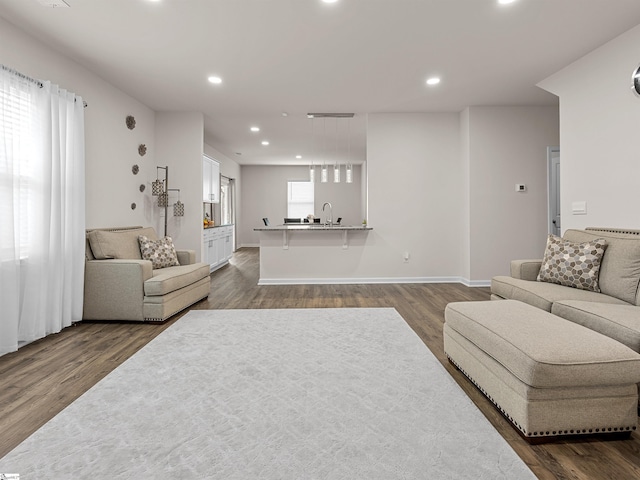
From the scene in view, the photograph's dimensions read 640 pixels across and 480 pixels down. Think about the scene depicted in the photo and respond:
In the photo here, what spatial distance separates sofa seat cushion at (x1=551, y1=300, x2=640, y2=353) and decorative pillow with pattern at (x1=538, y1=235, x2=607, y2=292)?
0.57m

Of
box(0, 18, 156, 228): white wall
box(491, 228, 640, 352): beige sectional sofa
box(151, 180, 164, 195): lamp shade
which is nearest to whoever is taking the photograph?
box(491, 228, 640, 352): beige sectional sofa

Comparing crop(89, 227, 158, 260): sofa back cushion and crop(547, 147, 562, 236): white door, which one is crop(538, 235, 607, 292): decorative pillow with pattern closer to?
crop(547, 147, 562, 236): white door

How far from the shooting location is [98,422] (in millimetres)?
1915

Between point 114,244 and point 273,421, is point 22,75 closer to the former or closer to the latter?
point 114,244

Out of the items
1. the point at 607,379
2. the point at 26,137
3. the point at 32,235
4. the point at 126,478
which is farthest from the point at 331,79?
the point at 126,478

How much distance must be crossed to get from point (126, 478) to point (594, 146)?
15.3 feet

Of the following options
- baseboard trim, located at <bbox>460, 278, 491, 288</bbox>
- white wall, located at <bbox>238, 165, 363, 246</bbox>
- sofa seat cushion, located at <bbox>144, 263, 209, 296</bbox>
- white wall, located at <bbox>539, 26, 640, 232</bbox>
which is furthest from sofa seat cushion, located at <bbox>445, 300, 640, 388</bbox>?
white wall, located at <bbox>238, 165, 363, 246</bbox>

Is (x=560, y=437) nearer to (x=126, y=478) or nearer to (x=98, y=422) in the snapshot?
(x=126, y=478)

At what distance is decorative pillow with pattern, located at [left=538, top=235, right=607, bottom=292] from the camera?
10.2ft

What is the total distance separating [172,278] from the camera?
13.2 feet

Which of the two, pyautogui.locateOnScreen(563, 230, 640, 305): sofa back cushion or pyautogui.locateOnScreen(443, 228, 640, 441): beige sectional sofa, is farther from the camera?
pyautogui.locateOnScreen(563, 230, 640, 305): sofa back cushion

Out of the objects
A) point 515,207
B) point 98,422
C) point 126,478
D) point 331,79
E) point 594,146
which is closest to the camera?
point 126,478

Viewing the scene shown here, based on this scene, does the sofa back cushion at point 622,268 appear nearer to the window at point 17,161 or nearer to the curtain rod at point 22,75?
the window at point 17,161

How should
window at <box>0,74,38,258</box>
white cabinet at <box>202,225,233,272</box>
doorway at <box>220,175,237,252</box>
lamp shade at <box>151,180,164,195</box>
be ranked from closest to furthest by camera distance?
window at <box>0,74,38,258</box> → lamp shade at <box>151,180,164,195</box> → white cabinet at <box>202,225,233,272</box> → doorway at <box>220,175,237,252</box>
